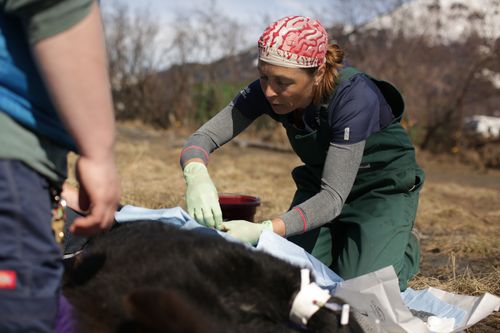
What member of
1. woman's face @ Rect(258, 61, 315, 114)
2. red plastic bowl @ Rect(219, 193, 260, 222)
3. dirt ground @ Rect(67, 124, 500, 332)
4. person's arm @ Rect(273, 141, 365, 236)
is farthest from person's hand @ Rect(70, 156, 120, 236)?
dirt ground @ Rect(67, 124, 500, 332)

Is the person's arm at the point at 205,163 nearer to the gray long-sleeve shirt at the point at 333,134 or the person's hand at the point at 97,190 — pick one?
the gray long-sleeve shirt at the point at 333,134

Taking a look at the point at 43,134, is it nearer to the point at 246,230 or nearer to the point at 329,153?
Answer: the point at 246,230

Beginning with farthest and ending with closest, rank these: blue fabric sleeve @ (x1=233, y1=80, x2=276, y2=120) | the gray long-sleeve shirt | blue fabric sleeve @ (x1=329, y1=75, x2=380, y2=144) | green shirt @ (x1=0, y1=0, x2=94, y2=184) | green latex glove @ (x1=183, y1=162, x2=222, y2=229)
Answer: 1. blue fabric sleeve @ (x1=233, y1=80, x2=276, y2=120)
2. blue fabric sleeve @ (x1=329, y1=75, x2=380, y2=144)
3. the gray long-sleeve shirt
4. green latex glove @ (x1=183, y1=162, x2=222, y2=229)
5. green shirt @ (x1=0, y1=0, x2=94, y2=184)

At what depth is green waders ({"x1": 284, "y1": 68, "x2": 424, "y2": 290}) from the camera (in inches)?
135

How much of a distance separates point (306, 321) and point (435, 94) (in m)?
11.8

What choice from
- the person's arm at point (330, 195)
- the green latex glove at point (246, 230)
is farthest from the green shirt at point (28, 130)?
the person's arm at point (330, 195)

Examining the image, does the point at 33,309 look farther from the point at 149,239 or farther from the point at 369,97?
the point at 369,97

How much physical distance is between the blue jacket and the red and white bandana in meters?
1.64

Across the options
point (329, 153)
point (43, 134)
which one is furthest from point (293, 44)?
point (43, 134)

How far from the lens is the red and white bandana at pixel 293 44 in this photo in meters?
3.04

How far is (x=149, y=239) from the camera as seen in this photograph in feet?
6.88

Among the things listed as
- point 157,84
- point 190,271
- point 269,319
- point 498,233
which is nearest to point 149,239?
point 190,271

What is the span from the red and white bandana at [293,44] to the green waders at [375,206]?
0.30 metres

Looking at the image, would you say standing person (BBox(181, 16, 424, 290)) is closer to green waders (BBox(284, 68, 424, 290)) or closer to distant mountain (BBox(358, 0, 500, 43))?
green waders (BBox(284, 68, 424, 290))
